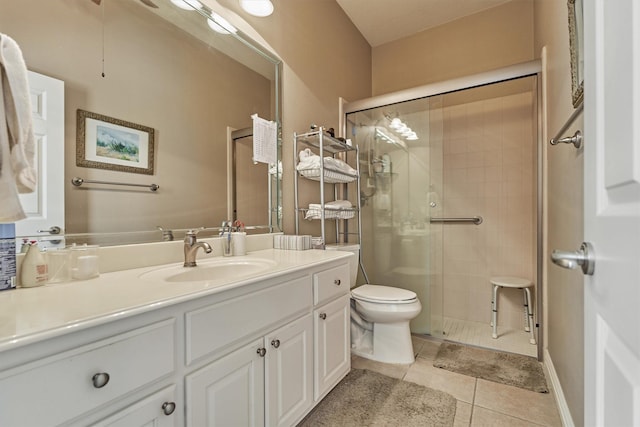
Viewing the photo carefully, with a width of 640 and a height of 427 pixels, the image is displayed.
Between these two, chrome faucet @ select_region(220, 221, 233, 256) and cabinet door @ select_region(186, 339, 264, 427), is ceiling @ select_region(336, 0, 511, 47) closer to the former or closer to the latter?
chrome faucet @ select_region(220, 221, 233, 256)

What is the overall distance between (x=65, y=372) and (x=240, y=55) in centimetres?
166

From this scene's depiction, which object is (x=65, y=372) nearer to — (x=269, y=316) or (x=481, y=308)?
(x=269, y=316)

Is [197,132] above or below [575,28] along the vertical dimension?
below

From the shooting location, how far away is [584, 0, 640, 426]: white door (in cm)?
35

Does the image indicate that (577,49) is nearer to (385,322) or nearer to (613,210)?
(613,210)

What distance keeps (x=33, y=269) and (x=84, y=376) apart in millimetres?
481

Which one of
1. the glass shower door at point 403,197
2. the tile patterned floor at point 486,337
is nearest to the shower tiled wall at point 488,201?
the tile patterned floor at point 486,337

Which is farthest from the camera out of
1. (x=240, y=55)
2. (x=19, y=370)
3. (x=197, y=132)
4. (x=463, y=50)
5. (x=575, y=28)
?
(x=463, y=50)

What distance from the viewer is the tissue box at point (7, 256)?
2.69 ft

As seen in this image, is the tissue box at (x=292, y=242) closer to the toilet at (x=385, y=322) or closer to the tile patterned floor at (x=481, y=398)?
the toilet at (x=385, y=322)

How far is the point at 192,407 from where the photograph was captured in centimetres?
83

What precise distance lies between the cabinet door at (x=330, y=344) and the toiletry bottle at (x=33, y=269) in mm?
999

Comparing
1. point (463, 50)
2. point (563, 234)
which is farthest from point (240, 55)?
point (463, 50)

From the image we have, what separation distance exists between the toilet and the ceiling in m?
2.14
